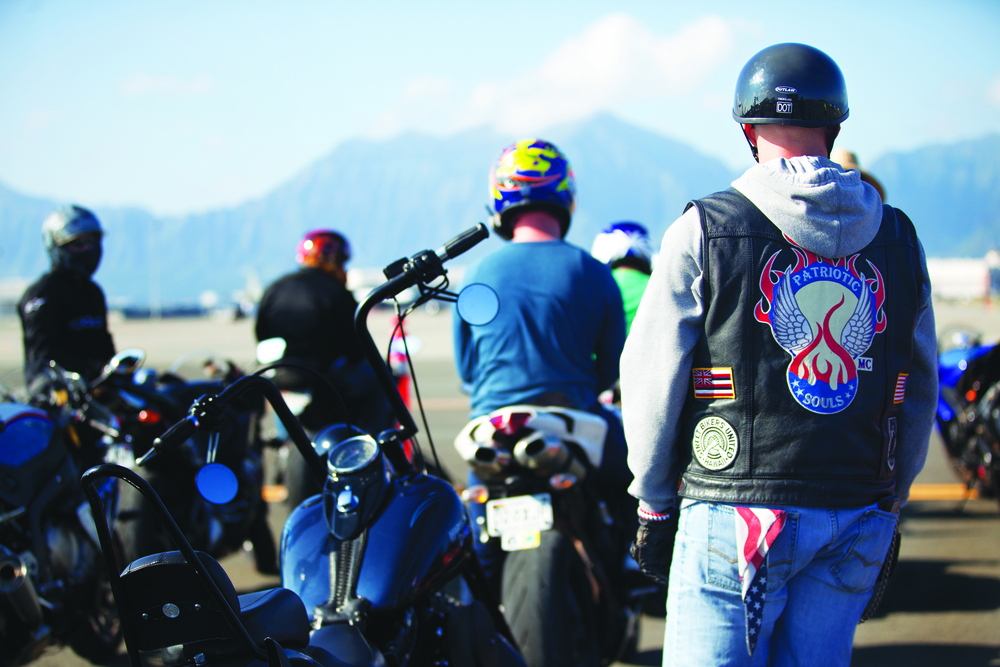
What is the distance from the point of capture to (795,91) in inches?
77.4

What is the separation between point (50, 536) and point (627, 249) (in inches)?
→ 124

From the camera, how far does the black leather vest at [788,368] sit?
5.98ft

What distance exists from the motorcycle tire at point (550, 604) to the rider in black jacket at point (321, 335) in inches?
87.7

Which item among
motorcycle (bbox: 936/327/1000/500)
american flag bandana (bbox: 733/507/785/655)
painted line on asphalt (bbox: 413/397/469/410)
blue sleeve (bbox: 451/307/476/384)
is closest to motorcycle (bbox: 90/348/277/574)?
blue sleeve (bbox: 451/307/476/384)

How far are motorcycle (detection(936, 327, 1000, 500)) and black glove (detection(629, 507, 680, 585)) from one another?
3.97 metres

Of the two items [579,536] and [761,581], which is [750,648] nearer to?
[761,581]

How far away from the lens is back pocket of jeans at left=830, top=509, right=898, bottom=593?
1839mm

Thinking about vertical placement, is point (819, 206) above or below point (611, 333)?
above

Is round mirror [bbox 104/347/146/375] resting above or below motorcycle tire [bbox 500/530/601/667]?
above

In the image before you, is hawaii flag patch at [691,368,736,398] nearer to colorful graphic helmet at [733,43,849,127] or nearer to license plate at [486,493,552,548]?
colorful graphic helmet at [733,43,849,127]

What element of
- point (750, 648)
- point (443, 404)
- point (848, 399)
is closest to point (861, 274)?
point (848, 399)

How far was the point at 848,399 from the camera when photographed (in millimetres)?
1850

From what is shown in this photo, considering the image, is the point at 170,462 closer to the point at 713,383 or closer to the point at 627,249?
the point at 627,249

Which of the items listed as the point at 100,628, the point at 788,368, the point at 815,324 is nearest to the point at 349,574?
the point at 788,368
